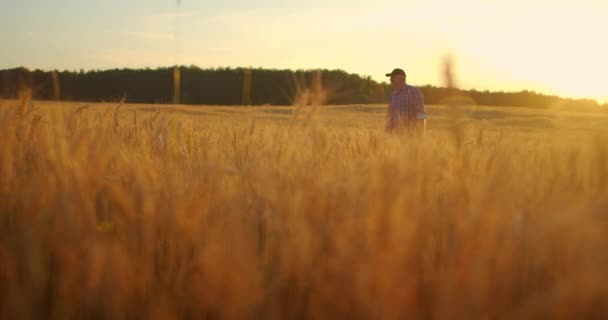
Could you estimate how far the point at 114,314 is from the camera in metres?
0.81

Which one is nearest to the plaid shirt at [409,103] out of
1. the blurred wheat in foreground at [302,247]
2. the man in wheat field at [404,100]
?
the man in wheat field at [404,100]

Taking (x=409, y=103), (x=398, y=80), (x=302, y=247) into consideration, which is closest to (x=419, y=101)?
(x=409, y=103)

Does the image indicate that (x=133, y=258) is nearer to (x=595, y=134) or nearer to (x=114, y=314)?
(x=114, y=314)

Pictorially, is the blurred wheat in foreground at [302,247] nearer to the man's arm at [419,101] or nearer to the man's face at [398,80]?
the man's arm at [419,101]

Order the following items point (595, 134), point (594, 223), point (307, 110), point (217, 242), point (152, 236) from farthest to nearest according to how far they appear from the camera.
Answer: point (307, 110), point (595, 134), point (152, 236), point (217, 242), point (594, 223)

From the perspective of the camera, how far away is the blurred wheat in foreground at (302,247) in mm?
736

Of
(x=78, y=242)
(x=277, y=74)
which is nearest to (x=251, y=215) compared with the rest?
(x=78, y=242)

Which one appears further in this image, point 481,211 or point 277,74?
point 277,74

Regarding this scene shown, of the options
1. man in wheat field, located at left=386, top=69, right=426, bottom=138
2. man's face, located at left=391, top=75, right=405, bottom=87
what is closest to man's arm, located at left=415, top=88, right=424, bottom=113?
man in wheat field, located at left=386, top=69, right=426, bottom=138

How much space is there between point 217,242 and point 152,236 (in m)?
0.17

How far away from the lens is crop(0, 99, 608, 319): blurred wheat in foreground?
2.41ft

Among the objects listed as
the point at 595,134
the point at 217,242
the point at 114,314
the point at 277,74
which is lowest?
the point at 114,314

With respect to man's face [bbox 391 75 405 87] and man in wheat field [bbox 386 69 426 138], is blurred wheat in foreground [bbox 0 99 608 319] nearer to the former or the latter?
man in wheat field [bbox 386 69 426 138]

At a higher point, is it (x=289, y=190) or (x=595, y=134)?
(x=595, y=134)
